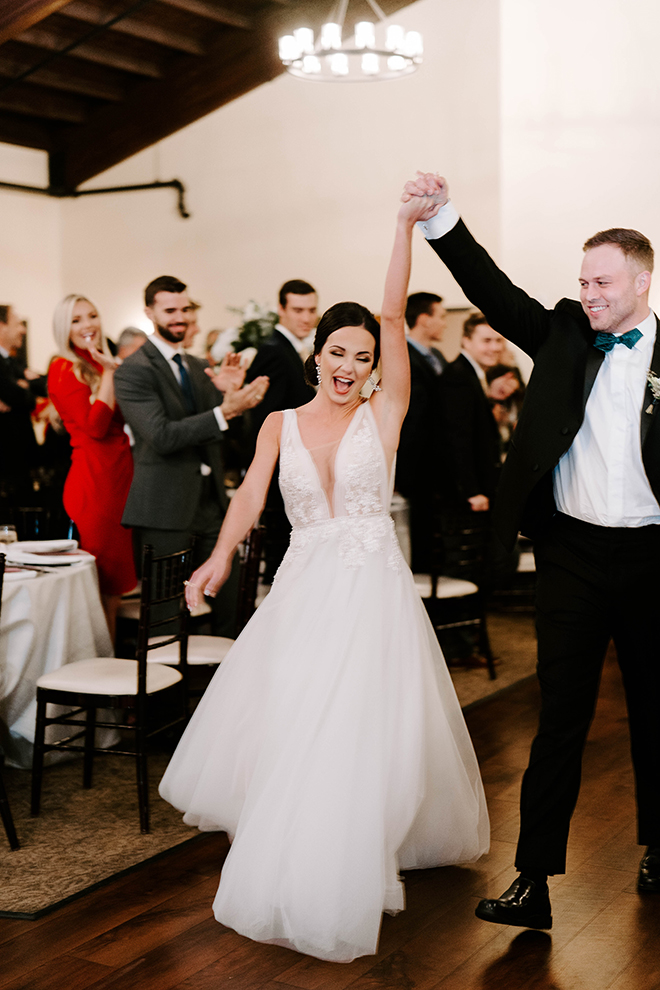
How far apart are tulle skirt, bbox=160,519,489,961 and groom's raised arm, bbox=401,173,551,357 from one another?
0.72m

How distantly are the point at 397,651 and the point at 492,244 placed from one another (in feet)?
19.1

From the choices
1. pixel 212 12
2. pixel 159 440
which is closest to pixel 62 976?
pixel 159 440

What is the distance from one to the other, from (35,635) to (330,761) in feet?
5.46

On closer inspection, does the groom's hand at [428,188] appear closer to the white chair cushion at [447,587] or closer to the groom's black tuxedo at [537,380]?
the groom's black tuxedo at [537,380]

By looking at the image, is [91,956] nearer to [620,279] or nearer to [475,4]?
[620,279]

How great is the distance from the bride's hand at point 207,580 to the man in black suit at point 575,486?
723 mm

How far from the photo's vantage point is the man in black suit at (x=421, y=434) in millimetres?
5539

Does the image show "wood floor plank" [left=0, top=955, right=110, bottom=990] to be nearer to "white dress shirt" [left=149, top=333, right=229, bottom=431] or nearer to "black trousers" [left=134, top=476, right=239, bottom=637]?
"black trousers" [left=134, top=476, right=239, bottom=637]

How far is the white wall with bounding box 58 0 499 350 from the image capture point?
822 cm

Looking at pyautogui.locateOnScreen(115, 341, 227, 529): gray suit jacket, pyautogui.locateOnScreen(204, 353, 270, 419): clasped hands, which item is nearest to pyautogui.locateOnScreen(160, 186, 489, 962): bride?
pyautogui.locateOnScreen(204, 353, 270, 419): clasped hands

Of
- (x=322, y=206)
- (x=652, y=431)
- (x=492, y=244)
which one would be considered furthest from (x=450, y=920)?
(x=322, y=206)

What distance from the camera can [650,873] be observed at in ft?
9.68

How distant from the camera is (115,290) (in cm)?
1038

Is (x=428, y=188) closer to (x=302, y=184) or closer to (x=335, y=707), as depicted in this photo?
(x=335, y=707)
